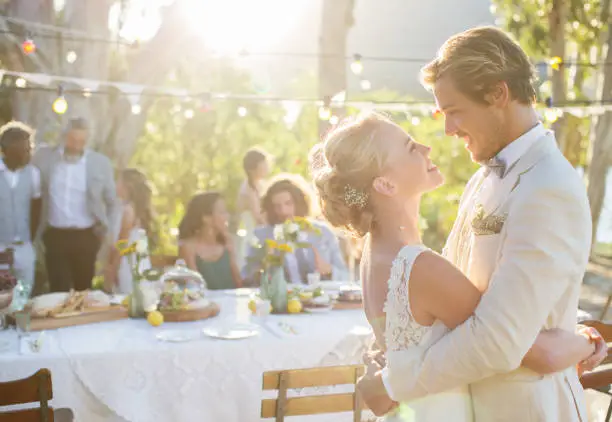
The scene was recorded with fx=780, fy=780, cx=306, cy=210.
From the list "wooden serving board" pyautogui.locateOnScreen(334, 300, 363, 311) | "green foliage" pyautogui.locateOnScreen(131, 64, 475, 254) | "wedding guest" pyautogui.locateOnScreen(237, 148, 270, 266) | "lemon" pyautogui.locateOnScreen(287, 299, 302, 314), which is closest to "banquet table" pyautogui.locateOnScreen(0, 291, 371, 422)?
"lemon" pyautogui.locateOnScreen(287, 299, 302, 314)

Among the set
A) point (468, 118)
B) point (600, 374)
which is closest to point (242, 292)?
point (600, 374)

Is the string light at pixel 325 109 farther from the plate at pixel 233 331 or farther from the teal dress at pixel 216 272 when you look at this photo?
the plate at pixel 233 331

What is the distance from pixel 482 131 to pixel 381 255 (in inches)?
14.0

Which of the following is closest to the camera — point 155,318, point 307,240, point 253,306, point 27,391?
point 27,391

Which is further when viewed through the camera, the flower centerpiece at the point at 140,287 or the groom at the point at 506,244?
the flower centerpiece at the point at 140,287

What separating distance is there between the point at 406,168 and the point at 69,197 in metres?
4.85

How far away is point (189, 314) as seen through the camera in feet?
12.1

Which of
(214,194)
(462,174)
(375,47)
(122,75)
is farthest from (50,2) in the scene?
(375,47)

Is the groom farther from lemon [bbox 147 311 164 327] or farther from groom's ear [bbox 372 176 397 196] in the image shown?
lemon [bbox 147 311 164 327]

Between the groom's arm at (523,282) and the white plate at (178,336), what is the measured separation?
1.96 m

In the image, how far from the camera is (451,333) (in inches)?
58.9

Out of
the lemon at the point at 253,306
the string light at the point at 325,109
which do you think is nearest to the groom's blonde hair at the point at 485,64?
the lemon at the point at 253,306

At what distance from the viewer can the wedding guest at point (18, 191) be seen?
228 inches

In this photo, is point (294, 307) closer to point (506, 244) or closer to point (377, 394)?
point (377, 394)
